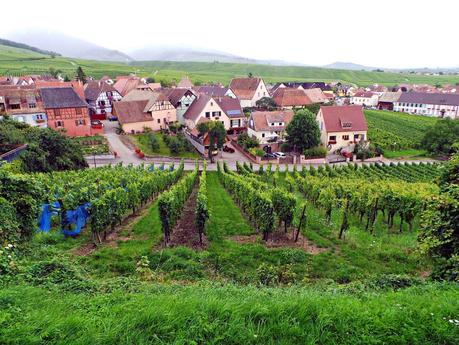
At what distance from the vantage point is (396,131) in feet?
242

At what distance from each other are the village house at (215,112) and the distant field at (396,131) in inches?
1086

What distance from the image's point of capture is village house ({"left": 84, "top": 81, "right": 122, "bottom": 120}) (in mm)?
74738

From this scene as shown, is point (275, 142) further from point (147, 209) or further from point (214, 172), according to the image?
point (147, 209)

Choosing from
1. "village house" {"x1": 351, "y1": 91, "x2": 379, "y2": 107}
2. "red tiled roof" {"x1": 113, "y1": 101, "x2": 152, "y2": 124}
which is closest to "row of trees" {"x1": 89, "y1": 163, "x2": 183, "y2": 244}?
"red tiled roof" {"x1": 113, "y1": 101, "x2": 152, "y2": 124}

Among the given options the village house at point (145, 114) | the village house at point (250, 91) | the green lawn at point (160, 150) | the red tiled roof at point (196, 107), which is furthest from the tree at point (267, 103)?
the green lawn at point (160, 150)

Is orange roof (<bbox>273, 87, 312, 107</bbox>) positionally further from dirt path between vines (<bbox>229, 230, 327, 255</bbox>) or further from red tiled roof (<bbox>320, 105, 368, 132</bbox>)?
dirt path between vines (<bbox>229, 230, 327, 255</bbox>)

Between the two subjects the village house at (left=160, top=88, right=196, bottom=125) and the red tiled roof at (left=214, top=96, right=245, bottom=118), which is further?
the village house at (left=160, top=88, right=196, bottom=125)

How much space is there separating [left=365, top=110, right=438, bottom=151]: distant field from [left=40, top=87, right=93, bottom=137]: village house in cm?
5445

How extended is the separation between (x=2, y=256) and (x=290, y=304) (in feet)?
26.1

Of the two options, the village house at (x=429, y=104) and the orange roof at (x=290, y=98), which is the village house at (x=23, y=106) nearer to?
the orange roof at (x=290, y=98)

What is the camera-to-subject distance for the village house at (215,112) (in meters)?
60.9

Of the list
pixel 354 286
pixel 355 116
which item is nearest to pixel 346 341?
pixel 354 286

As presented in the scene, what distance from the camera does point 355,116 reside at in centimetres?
5734

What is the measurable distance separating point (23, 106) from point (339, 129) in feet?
179
